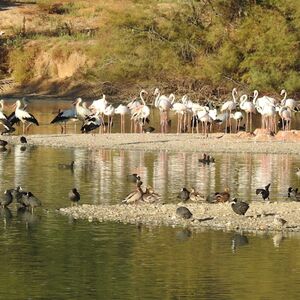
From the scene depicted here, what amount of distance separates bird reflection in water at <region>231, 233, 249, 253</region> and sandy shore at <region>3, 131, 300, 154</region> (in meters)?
15.9

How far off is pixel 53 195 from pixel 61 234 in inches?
196

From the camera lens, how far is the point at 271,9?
55625 mm

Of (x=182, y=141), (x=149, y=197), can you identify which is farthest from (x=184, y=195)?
(x=182, y=141)

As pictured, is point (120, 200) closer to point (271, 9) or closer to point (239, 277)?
point (239, 277)

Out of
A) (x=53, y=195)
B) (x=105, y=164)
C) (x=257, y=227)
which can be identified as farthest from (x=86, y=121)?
(x=257, y=227)

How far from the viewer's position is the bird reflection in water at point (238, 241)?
1884cm

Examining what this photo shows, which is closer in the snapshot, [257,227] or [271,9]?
[257,227]

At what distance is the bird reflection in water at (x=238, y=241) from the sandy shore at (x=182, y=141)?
1587 centimetres

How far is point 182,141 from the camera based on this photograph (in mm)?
37812

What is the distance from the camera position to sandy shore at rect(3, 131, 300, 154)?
3597 centimetres

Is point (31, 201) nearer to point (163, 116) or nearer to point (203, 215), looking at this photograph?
point (203, 215)

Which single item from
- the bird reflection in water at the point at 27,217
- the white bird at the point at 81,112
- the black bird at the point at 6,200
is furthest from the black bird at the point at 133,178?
the white bird at the point at 81,112

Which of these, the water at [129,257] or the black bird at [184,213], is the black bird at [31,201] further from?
the black bird at [184,213]

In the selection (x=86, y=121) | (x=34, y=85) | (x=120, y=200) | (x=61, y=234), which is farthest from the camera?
(x=34, y=85)
